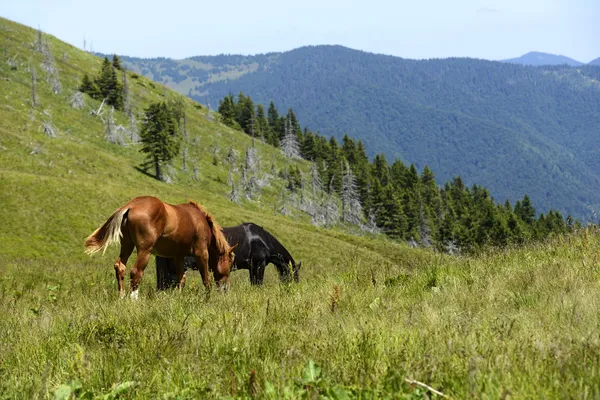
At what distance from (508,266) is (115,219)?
22.2 feet

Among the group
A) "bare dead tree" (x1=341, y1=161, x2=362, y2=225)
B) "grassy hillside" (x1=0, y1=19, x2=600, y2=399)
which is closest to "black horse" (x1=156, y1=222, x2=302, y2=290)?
"grassy hillside" (x1=0, y1=19, x2=600, y2=399)

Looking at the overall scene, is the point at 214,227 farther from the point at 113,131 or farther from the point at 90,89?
the point at 90,89

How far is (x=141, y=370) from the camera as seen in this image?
3568mm

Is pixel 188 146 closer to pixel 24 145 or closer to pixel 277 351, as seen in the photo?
pixel 24 145

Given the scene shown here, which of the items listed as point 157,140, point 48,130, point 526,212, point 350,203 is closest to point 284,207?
point 350,203

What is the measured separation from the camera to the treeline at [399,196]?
108m

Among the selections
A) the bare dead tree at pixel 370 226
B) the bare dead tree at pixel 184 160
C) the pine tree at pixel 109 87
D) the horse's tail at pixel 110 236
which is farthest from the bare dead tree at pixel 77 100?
the horse's tail at pixel 110 236

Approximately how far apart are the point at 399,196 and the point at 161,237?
11235 centimetres

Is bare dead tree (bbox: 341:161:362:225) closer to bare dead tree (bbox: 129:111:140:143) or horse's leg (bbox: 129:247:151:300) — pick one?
bare dead tree (bbox: 129:111:140:143)

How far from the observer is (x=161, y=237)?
9648mm

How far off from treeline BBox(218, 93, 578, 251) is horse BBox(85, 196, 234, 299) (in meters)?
91.0

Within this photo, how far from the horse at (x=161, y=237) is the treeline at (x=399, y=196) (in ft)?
299

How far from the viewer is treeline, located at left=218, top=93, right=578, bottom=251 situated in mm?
108375

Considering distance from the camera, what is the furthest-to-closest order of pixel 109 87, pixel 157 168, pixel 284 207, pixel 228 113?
1. pixel 228 113
2. pixel 109 87
3. pixel 284 207
4. pixel 157 168
